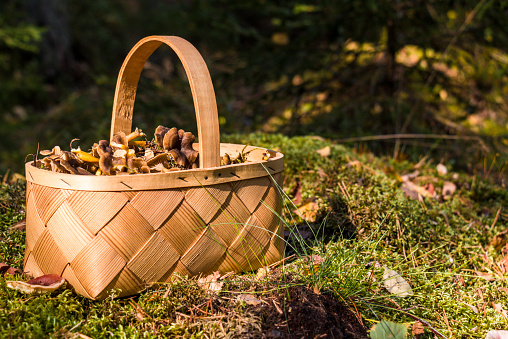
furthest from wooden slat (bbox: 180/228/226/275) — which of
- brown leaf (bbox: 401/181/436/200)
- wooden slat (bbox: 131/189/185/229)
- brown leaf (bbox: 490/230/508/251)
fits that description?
brown leaf (bbox: 490/230/508/251)

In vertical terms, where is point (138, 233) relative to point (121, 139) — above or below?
below

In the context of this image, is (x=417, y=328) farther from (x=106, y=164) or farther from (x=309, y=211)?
(x=106, y=164)

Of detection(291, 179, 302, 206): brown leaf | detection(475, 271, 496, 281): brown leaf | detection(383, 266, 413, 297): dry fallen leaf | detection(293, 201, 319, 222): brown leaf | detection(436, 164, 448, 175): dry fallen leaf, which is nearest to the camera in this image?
detection(383, 266, 413, 297): dry fallen leaf

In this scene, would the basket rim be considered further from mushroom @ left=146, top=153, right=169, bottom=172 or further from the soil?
the soil

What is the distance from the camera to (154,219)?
1.26 metres

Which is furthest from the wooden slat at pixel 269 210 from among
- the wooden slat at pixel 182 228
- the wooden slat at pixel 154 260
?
the wooden slat at pixel 154 260

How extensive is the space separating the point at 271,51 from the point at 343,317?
3131 mm

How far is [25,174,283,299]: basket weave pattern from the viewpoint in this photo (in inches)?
48.0

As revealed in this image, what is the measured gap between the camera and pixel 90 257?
1.22 meters

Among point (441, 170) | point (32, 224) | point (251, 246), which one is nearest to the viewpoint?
point (32, 224)

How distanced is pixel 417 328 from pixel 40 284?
131 centimetres

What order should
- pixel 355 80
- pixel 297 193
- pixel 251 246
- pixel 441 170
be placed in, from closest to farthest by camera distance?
1. pixel 251 246
2. pixel 297 193
3. pixel 441 170
4. pixel 355 80

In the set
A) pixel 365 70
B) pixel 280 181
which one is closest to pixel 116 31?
pixel 365 70

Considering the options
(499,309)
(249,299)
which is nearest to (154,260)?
(249,299)
